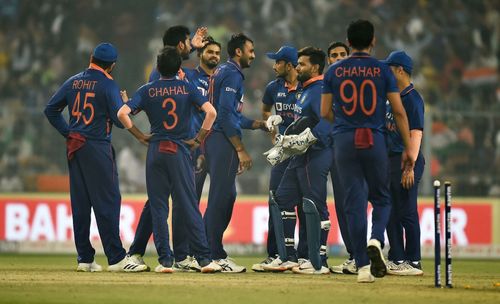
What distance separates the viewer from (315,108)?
10.5 meters

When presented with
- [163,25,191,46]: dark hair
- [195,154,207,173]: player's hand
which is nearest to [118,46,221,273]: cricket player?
[163,25,191,46]: dark hair

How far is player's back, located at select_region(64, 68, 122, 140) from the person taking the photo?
33.7 feet

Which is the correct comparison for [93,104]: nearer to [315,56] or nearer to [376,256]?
[315,56]

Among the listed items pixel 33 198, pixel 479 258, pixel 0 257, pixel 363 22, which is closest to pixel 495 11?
pixel 479 258

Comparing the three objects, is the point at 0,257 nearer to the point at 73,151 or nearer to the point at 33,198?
the point at 33,198

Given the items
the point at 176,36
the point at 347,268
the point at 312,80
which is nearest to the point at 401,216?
the point at 347,268

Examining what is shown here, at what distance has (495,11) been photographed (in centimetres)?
2167

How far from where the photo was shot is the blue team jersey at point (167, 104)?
1005 cm

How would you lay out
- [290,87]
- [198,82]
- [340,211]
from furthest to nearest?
[290,87], [198,82], [340,211]

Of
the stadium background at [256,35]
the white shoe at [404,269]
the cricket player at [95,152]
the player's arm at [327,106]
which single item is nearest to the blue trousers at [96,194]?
the cricket player at [95,152]

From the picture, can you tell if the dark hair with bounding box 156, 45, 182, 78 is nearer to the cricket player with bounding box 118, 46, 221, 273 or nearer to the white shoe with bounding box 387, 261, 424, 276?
the cricket player with bounding box 118, 46, 221, 273

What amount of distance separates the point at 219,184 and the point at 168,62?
1.48 m

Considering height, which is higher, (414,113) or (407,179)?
(414,113)

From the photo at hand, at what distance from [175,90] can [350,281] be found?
2.53 meters
